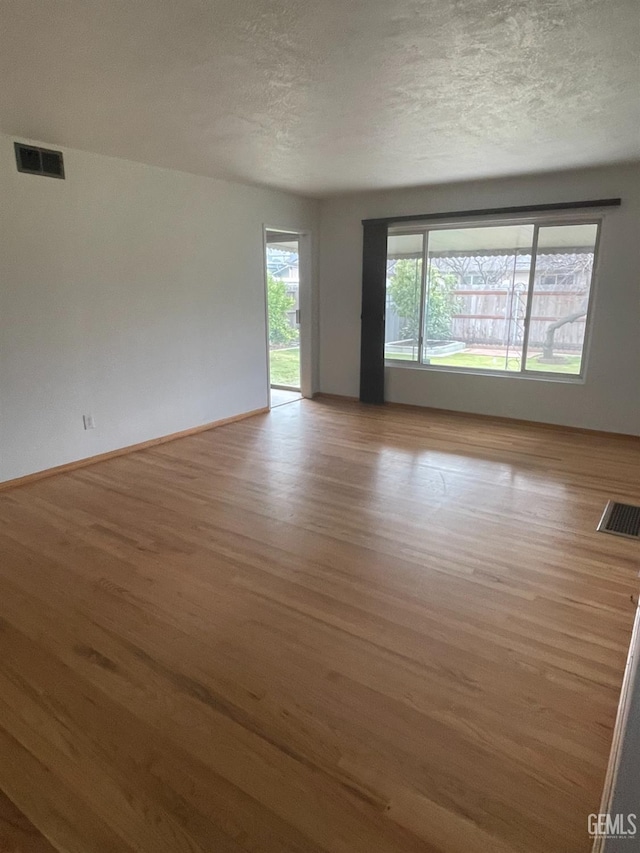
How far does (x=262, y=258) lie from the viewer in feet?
17.8

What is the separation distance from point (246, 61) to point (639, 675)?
2762 millimetres

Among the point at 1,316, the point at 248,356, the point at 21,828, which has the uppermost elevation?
the point at 1,316

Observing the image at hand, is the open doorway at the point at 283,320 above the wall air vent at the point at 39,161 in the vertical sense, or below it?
below

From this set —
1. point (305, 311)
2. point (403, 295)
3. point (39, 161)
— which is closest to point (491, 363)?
point (403, 295)

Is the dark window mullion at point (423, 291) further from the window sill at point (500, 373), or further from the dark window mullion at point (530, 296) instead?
the dark window mullion at point (530, 296)

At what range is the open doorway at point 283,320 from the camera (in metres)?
6.96

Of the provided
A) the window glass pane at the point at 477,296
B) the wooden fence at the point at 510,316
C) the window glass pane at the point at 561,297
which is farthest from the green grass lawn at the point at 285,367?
the window glass pane at the point at 561,297

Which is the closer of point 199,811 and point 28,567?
point 199,811

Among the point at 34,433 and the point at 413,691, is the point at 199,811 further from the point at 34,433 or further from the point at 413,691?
the point at 34,433

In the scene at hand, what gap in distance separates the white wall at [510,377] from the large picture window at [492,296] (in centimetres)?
17

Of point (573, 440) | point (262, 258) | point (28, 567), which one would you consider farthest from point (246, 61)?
point (573, 440)

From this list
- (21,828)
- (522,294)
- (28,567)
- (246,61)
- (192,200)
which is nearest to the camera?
(21,828)

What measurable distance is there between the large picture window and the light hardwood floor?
76.6 inches

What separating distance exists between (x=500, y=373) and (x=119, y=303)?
391cm
